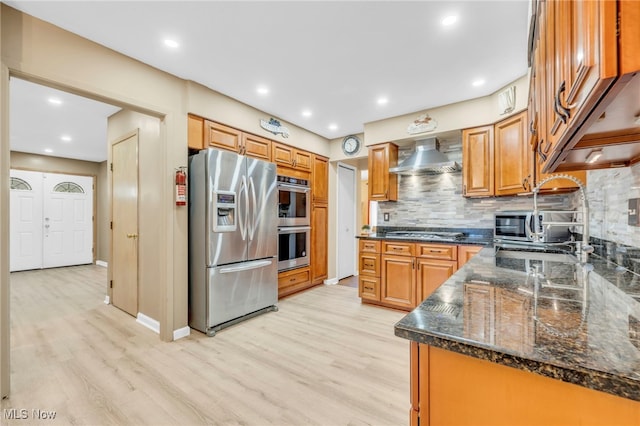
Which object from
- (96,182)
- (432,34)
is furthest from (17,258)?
(432,34)

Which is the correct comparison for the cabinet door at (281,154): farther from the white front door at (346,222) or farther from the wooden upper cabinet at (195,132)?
the white front door at (346,222)

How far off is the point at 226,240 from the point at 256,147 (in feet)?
4.38

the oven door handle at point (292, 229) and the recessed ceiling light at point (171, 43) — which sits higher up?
the recessed ceiling light at point (171, 43)

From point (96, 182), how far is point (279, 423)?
25.0 ft

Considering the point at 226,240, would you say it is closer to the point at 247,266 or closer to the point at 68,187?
the point at 247,266

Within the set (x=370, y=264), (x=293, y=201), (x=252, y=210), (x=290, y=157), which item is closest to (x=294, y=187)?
(x=293, y=201)

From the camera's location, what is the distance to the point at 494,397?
0.62 metres

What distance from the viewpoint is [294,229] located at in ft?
13.3

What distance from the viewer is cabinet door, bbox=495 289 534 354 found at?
0.60 metres

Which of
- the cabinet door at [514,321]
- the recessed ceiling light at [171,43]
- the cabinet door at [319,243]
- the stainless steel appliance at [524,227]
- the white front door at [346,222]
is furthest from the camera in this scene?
the white front door at [346,222]

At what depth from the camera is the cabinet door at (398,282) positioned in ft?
10.9

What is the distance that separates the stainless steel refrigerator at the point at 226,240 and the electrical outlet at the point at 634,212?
2.93m

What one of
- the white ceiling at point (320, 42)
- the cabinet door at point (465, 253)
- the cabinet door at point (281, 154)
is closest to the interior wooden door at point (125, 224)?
the white ceiling at point (320, 42)

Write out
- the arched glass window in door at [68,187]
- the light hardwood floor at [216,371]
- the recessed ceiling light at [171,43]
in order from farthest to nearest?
1. the arched glass window in door at [68,187]
2. the recessed ceiling light at [171,43]
3. the light hardwood floor at [216,371]
